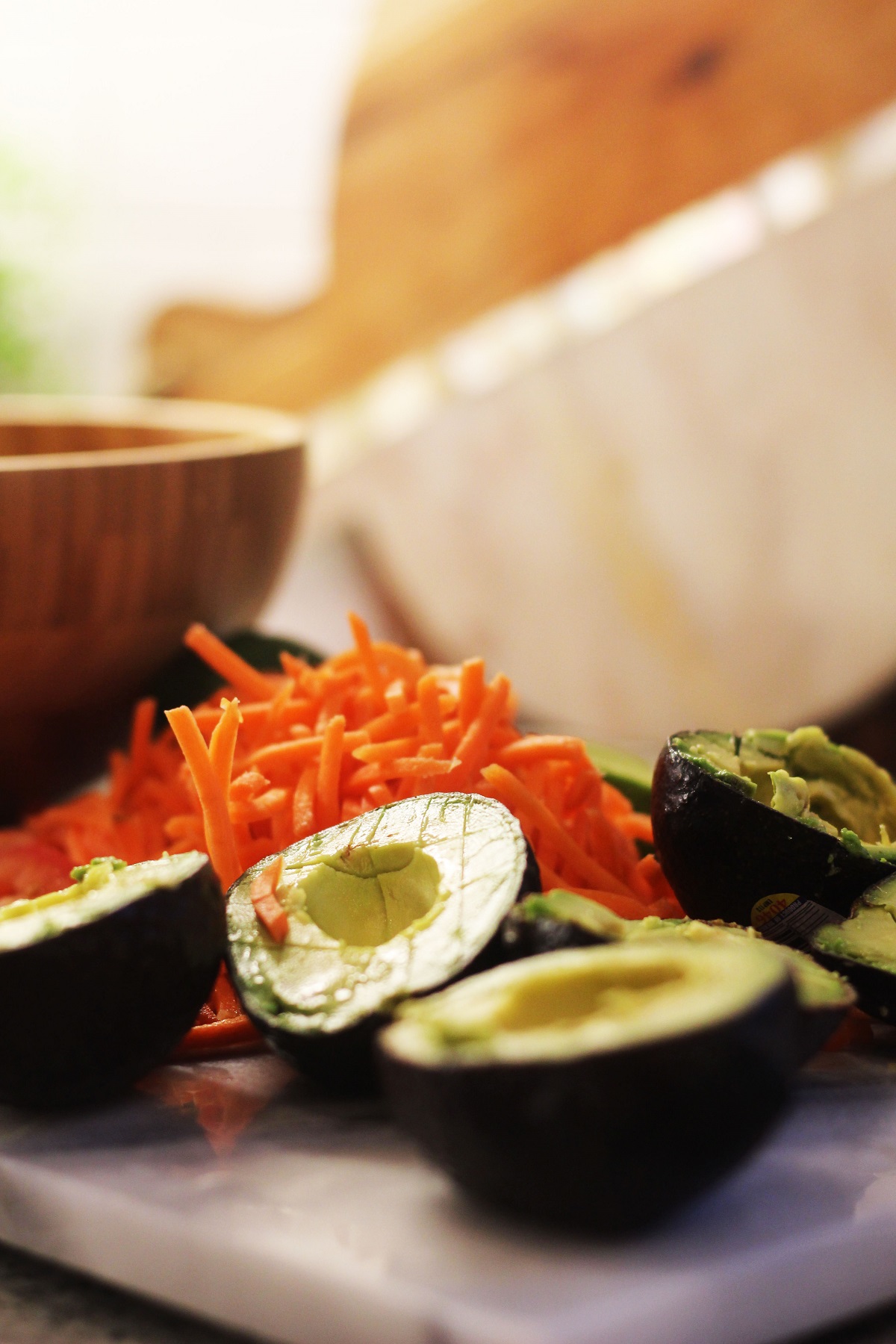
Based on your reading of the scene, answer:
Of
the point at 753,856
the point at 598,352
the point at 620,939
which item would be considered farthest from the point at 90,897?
the point at 598,352

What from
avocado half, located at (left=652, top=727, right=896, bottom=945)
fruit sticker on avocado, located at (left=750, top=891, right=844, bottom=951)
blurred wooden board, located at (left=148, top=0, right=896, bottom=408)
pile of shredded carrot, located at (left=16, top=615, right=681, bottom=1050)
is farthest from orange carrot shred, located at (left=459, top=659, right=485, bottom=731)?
blurred wooden board, located at (left=148, top=0, right=896, bottom=408)

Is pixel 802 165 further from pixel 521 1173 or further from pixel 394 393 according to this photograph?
pixel 521 1173

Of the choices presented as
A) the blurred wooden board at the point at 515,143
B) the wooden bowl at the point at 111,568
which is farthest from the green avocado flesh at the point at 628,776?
the blurred wooden board at the point at 515,143

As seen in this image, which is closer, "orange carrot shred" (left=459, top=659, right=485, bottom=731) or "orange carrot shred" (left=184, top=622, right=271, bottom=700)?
"orange carrot shred" (left=459, top=659, right=485, bottom=731)

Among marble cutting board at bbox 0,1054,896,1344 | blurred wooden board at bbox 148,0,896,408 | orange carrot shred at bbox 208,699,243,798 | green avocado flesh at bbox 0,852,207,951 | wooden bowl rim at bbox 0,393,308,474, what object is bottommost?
marble cutting board at bbox 0,1054,896,1344

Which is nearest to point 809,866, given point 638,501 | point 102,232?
point 638,501

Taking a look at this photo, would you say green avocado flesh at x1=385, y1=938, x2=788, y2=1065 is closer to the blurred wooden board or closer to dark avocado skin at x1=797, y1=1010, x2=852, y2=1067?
dark avocado skin at x1=797, y1=1010, x2=852, y2=1067

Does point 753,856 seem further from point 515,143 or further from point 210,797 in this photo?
point 515,143
